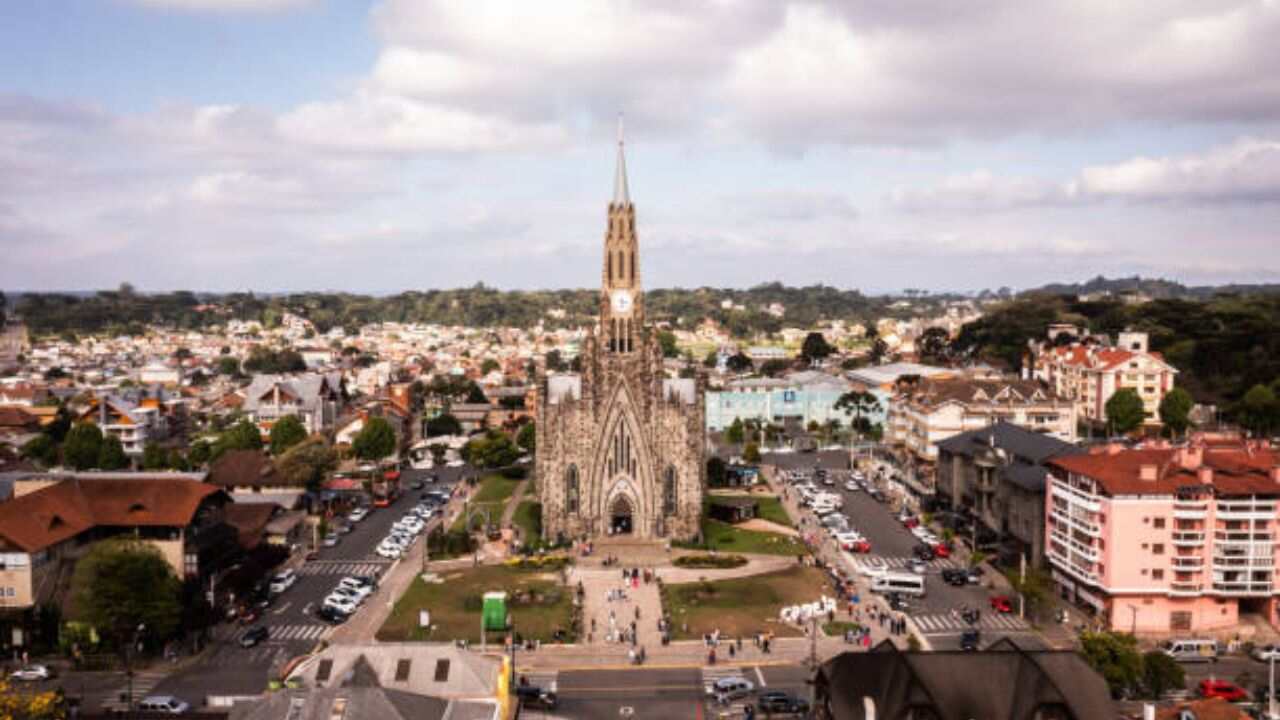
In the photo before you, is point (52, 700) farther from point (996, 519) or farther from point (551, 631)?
point (996, 519)

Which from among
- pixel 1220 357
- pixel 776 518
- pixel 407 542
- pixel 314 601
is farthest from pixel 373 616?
pixel 1220 357

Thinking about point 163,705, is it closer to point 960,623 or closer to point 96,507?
point 96,507

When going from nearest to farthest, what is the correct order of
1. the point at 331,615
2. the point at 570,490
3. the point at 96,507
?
the point at 96,507, the point at 331,615, the point at 570,490

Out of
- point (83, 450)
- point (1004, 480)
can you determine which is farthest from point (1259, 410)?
point (83, 450)

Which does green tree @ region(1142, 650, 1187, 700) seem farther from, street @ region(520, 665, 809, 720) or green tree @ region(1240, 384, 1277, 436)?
green tree @ region(1240, 384, 1277, 436)

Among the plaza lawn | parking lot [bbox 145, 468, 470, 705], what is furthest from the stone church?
parking lot [bbox 145, 468, 470, 705]

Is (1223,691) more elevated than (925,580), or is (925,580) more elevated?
(1223,691)

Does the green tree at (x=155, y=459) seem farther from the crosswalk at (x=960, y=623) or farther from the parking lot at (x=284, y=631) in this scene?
the crosswalk at (x=960, y=623)
